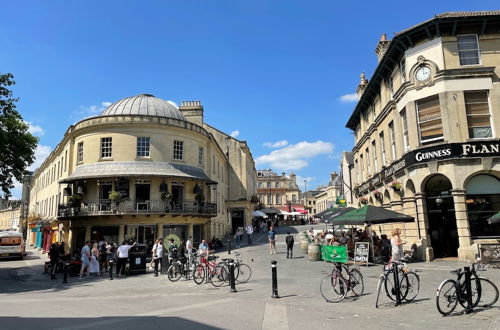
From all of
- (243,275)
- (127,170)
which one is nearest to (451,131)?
(243,275)

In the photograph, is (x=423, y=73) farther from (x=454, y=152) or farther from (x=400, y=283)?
(x=400, y=283)

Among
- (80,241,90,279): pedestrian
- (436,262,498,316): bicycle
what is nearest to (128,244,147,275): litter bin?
(80,241,90,279): pedestrian

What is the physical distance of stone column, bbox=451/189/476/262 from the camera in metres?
16.1

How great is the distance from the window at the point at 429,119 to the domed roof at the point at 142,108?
18.4m

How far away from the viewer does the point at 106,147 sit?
26984mm

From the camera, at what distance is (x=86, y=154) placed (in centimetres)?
2730

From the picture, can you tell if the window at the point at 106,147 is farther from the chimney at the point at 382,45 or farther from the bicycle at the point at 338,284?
the bicycle at the point at 338,284

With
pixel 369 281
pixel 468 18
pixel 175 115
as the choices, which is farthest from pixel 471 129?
pixel 175 115

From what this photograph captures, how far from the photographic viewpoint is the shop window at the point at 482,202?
55.1ft

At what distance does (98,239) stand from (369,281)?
64.9ft

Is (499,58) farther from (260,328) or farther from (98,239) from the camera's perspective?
(98,239)

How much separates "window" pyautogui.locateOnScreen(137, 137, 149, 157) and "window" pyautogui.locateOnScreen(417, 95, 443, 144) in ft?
59.8

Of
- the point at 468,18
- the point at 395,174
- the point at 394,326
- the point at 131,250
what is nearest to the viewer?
the point at 394,326

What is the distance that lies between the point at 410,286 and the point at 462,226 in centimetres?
907
